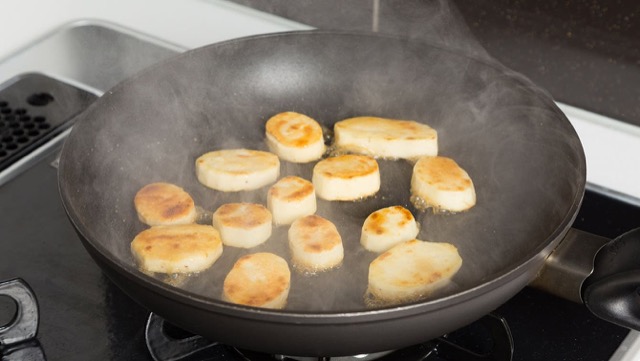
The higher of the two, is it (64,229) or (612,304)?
(612,304)

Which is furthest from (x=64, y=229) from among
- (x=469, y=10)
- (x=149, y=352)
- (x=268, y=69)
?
(x=469, y=10)

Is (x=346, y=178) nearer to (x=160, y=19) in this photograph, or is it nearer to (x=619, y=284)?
(x=619, y=284)

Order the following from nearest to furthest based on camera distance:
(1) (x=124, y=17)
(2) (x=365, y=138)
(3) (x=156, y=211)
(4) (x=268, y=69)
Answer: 1. (3) (x=156, y=211)
2. (2) (x=365, y=138)
3. (4) (x=268, y=69)
4. (1) (x=124, y=17)

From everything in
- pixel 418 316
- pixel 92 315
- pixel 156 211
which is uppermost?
pixel 418 316

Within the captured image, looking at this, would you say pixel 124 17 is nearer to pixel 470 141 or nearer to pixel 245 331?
pixel 470 141

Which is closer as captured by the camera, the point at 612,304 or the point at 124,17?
the point at 612,304

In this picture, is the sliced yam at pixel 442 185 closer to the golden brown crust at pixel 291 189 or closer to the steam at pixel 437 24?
the golden brown crust at pixel 291 189

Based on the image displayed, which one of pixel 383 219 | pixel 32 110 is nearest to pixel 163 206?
pixel 383 219
